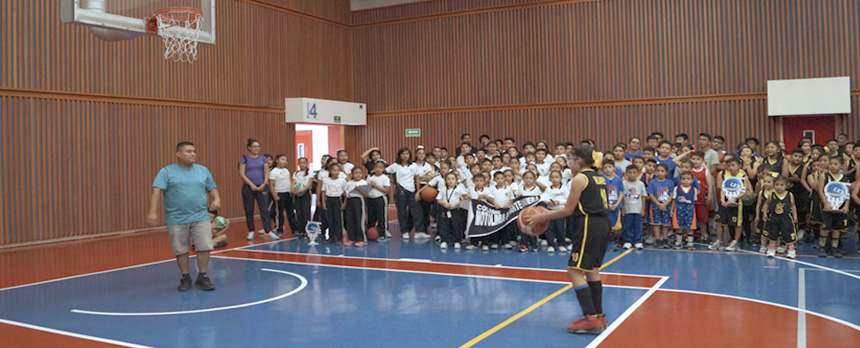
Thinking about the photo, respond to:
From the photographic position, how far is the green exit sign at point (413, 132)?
19406 mm

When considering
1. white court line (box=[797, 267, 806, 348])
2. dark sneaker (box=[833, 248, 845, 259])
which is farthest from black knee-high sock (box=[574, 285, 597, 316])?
dark sneaker (box=[833, 248, 845, 259])

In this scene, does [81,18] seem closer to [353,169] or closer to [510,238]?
[353,169]

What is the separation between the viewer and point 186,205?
7.48 meters

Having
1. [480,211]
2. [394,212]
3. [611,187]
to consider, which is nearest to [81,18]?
[480,211]

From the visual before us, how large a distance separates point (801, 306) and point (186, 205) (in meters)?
6.42

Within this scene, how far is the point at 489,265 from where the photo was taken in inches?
356

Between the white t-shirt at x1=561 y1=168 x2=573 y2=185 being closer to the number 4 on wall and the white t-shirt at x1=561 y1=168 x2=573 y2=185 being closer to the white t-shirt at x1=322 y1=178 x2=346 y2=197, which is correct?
the white t-shirt at x1=322 y1=178 x2=346 y2=197

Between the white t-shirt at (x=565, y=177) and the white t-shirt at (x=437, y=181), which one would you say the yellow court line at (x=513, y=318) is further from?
the white t-shirt at (x=437, y=181)

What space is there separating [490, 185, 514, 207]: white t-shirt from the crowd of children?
0.05 feet

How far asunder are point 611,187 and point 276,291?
527 centimetres

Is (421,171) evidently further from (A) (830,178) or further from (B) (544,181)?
(A) (830,178)

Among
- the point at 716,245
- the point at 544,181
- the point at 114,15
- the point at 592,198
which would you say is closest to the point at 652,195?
the point at 716,245

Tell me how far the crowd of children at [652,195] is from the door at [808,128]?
351cm

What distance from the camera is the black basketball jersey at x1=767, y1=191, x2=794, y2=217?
29.9 ft
